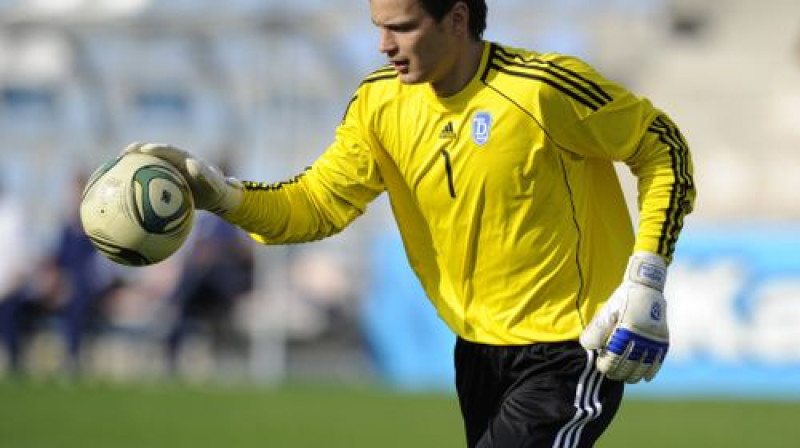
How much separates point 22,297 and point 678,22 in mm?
8625

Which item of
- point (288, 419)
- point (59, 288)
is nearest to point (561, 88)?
point (288, 419)

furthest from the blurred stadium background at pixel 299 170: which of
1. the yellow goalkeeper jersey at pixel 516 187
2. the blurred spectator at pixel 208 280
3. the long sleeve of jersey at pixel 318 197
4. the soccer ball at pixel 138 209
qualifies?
the soccer ball at pixel 138 209

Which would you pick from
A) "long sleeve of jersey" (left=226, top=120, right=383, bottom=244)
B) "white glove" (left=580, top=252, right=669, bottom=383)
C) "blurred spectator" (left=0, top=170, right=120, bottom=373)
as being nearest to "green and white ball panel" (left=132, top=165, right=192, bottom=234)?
"long sleeve of jersey" (left=226, top=120, right=383, bottom=244)

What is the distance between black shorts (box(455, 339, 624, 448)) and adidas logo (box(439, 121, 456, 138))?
71 centimetres

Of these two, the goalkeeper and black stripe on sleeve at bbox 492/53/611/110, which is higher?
black stripe on sleeve at bbox 492/53/611/110

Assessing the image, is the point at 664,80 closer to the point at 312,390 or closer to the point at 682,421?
the point at 312,390

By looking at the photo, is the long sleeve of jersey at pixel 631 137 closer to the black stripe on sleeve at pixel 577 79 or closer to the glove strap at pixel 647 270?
the black stripe on sleeve at pixel 577 79

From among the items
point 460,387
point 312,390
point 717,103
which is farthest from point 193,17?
point 460,387

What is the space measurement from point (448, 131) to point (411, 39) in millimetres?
342

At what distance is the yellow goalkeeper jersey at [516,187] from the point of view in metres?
5.50

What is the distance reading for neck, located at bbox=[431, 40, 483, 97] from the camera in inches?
223

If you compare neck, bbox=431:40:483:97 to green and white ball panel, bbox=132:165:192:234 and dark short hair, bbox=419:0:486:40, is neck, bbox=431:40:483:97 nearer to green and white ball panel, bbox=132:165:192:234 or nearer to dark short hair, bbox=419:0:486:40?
dark short hair, bbox=419:0:486:40

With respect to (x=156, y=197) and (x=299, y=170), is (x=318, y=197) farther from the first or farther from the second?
(x=299, y=170)

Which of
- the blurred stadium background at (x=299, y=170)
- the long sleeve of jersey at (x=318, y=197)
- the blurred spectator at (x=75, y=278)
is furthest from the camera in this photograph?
the blurred spectator at (x=75, y=278)
